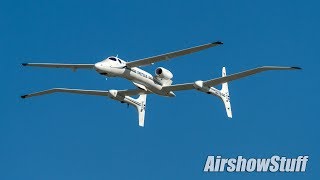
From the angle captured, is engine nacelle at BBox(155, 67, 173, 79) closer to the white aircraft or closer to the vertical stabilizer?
the white aircraft

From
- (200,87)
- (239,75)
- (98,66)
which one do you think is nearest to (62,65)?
(98,66)

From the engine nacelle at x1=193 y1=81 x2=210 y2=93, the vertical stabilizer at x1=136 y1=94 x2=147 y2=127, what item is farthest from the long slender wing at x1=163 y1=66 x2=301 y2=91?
the vertical stabilizer at x1=136 y1=94 x2=147 y2=127

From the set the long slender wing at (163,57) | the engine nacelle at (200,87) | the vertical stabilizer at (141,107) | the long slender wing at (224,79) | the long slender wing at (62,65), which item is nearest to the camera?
the long slender wing at (224,79)

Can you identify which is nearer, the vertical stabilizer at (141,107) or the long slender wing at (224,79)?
the long slender wing at (224,79)

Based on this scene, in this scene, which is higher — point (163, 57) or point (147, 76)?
point (163, 57)

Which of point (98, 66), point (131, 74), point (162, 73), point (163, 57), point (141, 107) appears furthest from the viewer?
point (141, 107)

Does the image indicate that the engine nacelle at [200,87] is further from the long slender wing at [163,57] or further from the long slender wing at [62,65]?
the long slender wing at [62,65]

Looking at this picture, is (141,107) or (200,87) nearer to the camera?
(200,87)

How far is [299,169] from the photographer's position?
82.4 metres

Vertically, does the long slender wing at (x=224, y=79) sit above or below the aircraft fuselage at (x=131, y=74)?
below

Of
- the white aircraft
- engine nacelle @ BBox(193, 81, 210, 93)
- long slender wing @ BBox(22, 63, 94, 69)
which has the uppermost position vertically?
long slender wing @ BBox(22, 63, 94, 69)

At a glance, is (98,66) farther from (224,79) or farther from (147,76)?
(224,79)

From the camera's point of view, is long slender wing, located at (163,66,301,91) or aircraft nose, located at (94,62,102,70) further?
aircraft nose, located at (94,62,102,70)

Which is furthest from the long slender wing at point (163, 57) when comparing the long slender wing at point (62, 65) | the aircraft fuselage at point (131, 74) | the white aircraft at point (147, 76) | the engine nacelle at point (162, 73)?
the long slender wing at point (62, 65)
